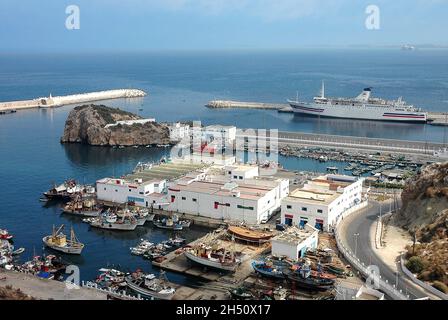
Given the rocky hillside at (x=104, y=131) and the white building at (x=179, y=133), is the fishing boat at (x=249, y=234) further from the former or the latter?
the white building at (x=179, y=133)

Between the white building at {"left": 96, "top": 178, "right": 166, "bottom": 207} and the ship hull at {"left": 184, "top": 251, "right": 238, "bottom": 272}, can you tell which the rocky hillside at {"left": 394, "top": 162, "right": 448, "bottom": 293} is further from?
the white building at {"left": 96, "top": 178, "right": 166, "bottom": 207}

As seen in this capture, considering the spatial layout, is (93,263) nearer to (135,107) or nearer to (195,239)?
(195,239)

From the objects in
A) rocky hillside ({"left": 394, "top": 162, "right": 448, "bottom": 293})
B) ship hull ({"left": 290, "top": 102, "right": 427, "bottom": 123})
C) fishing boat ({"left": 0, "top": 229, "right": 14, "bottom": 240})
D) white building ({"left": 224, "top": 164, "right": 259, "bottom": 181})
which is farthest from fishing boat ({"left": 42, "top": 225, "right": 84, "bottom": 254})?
ship hull ({"left": 290, "top": 102, "right": 427, "bottom": 123})

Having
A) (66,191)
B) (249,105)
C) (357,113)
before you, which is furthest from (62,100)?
(66,191)

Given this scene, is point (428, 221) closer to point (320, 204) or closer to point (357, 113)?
point (320, 204)

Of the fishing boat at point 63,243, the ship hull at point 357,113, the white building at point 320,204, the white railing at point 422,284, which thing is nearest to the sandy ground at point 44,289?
the fishing boat at point 63,243
